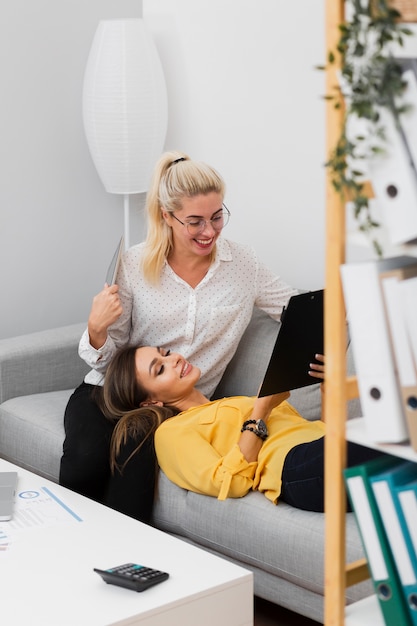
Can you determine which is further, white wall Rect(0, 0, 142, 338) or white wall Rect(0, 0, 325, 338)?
white wall Rect(0, 0, 142, 338)

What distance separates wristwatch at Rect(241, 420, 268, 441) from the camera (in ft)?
9.02

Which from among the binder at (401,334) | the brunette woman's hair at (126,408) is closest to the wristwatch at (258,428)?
the brunette woman's hair at (126,408)

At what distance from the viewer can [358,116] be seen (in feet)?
4.80

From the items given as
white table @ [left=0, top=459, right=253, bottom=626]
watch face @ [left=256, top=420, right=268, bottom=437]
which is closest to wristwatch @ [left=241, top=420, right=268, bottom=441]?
watch face @ [left=256, top=420, right=268, bottom=437]

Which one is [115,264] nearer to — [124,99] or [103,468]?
[103,468]

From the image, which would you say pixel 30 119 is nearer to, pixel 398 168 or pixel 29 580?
pixel 29 580

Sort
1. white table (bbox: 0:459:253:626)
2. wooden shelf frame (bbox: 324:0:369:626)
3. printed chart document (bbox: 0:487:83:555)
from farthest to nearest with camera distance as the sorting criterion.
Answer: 1. printed chart document (bbox: 0:487:83:555)
2. white table (bbox: 0:459:253:626)
3. wooden shelf frame (bbox: 324:0:369:626)

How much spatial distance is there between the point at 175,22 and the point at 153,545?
94.3 inches

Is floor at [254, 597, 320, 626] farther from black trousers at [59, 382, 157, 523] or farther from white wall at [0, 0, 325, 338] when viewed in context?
white wall at [0, 0, 325, 338]

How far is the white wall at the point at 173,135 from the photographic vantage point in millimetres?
3578

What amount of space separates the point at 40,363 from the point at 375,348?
7.03ft

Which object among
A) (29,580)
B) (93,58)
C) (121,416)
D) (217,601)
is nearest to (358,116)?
(217,601)

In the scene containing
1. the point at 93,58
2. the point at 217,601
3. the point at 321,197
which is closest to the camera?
the point at 217,601

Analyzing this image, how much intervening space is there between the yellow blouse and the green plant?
4.09 ft
